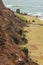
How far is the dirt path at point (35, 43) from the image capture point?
45219 millimetres

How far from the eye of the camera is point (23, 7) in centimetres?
13612

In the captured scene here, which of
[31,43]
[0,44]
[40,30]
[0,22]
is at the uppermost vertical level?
[0,44]

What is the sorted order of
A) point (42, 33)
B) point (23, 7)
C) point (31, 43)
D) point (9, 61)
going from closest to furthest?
point (9, 61), point (31, 43), point (42, 33), point (23, 7)

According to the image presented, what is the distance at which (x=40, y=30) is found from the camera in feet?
232

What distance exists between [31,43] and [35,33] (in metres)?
10.7

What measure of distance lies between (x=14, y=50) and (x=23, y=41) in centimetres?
2275

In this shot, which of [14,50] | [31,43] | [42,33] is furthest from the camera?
[42,33]

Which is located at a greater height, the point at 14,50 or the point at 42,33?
the point at 14,50

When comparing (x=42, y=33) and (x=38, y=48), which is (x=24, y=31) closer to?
(x=42, y=33)

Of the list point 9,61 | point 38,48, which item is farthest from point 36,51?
point 9,61

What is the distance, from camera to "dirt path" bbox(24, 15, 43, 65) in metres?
45.2

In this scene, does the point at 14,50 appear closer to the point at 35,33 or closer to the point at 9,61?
the point at 9,61

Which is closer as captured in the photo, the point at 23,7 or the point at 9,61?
the point at 9,61

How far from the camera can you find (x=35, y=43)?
5559 centimetres
